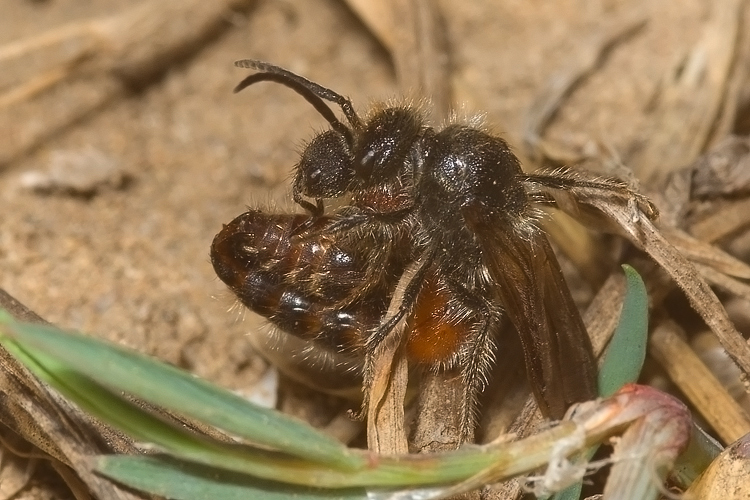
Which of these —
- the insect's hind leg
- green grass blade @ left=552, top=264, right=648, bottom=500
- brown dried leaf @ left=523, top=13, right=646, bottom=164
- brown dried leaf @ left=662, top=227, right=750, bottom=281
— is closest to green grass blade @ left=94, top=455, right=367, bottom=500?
the insect's hind leg

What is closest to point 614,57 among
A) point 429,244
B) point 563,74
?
point 563,74

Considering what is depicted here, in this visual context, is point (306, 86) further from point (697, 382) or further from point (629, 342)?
point (697, 382)

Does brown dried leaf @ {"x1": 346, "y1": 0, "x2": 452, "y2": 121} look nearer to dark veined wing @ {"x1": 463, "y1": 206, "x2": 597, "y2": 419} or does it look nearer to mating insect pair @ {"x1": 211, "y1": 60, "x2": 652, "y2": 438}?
mating insect pair @ {"x1": 211, "y1": 60, "x2": 652, "y2": 438}

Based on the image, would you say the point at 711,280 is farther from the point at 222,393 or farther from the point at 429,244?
the point at 222,393

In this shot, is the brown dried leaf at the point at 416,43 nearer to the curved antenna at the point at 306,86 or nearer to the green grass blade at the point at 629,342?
the curved antenna at the point at 306,86

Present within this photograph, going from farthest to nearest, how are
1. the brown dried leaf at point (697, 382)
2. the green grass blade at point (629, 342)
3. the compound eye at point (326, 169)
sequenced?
the compound eye at point (326, 169), the brown dried leaf at point (697, 382), the green grass blade at point (629, 342)

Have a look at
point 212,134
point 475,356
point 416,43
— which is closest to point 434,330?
point 475,356

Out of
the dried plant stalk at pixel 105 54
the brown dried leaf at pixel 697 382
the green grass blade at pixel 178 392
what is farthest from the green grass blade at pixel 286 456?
the dried plant stalk at pixel 105 54
